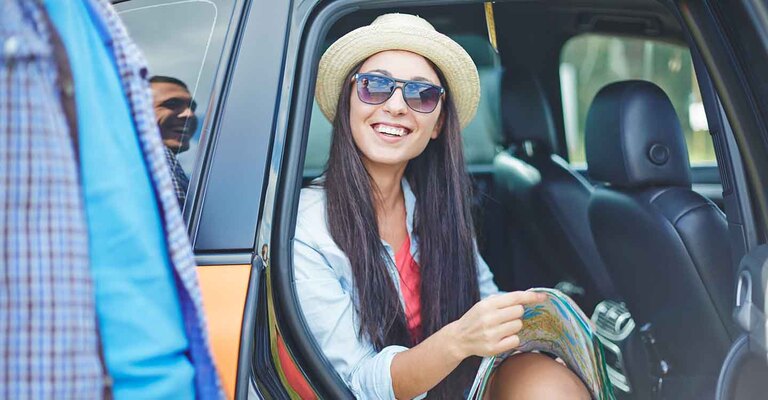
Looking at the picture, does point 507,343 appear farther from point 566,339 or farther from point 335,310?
point 335,310

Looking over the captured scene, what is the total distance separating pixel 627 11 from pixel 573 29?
0.46 metres

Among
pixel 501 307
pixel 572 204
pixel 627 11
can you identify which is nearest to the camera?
pixel 501 307

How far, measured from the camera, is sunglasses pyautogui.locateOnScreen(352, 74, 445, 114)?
5.43ft

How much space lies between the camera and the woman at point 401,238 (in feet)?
4.71

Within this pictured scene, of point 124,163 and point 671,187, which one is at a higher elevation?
point 124,163

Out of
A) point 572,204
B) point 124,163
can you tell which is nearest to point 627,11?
point 572,204

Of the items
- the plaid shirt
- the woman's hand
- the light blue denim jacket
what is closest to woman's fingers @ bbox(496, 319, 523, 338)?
the woman's hand

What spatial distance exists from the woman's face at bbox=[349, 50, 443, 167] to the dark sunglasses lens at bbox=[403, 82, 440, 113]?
13mm

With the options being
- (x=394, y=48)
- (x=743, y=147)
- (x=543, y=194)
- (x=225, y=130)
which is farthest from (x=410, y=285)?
(x=543, y=194)

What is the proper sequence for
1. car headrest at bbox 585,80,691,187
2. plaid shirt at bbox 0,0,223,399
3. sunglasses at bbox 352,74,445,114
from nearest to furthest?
1. plaid shirt at bbox 0,0,223,399
2. sunglasses at bbox 352,74,445,114
3. car headrest at bbox 585,80,691,187

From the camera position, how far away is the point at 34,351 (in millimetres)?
750

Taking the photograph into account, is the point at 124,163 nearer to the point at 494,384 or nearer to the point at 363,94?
the point at 363,94

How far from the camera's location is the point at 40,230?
747 millimetres

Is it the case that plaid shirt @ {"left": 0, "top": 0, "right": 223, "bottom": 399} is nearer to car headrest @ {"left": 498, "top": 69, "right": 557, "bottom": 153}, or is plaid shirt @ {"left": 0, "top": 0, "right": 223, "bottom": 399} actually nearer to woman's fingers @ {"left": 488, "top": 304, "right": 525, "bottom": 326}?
woman's fingers @ {"left": 488, "top": 304, "right": 525, "bottom": 326}
